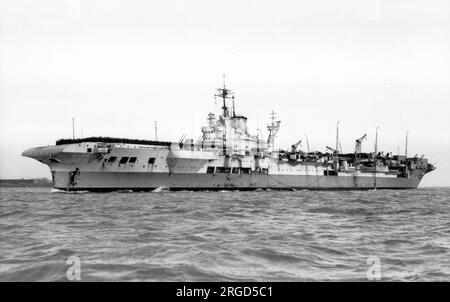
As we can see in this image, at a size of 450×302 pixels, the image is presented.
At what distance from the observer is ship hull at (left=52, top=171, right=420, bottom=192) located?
36.5m

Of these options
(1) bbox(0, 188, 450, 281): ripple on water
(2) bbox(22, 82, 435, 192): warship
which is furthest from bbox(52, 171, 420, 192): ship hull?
(1) bbox(0, 188, 450, 281): ripple on water

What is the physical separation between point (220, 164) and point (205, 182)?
265 centimetres

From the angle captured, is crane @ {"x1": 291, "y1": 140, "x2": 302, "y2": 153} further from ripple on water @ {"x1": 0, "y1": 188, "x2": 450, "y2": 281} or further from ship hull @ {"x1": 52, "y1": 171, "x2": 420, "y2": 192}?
ripple on water @ {"x1": 0, "y1": 188, "x2": 450, "y2": 281}

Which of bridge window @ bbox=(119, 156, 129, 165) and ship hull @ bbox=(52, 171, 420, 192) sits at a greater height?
bridge window @ bbox=(119, 156, 129, 165)

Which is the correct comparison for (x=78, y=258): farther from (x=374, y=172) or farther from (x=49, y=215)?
(x=374, y=172)

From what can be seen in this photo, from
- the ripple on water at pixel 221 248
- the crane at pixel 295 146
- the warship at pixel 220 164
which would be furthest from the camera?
the crane at pixel 295 146

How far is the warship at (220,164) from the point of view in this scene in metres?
36.2

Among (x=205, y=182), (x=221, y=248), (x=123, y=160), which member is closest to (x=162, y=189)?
(x=205, y=182)

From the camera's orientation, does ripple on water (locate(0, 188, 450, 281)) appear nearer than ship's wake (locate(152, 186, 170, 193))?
Yes

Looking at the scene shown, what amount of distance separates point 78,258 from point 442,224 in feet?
39.0

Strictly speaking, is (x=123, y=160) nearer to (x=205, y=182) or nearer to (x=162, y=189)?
(x=162, y=189)

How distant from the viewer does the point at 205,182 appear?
4250 cm

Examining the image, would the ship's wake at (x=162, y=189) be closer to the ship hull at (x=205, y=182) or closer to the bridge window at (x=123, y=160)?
the ship hull at (x=205, y=182)

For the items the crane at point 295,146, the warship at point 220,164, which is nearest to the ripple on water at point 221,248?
the warship at point 220,164
